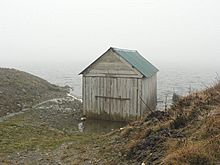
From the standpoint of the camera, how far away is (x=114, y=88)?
23.5 m

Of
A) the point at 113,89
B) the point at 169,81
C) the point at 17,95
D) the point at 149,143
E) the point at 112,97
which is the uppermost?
the point at 113,89

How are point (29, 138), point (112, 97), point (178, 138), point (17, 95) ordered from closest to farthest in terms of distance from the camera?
1. point (178, 138)
2. point (29, 138)
3. point (112, 97)
4. point (17, 95)

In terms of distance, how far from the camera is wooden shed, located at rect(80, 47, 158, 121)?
75.3ft

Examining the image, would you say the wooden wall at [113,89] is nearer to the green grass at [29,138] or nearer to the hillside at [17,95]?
the green grass at [29,138]

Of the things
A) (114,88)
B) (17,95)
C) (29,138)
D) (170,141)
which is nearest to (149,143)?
(170,141)

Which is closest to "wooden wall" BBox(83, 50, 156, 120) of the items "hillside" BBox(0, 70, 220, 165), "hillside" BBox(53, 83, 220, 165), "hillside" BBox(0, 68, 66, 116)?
"hillside" BBox(0, 68, 66, 116)

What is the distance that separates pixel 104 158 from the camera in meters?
10.6

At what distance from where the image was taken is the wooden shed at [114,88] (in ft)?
75.3

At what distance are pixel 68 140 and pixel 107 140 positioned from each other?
2.58m

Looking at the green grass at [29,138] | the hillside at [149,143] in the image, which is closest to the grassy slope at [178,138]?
the hillside at [149,143]

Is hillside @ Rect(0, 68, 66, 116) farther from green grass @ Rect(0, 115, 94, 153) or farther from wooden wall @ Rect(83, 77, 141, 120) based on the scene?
green grass @ Rect(0, 115, 94, 153)

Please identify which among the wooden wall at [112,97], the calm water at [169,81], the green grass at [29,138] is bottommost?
the calm water at [169,81]

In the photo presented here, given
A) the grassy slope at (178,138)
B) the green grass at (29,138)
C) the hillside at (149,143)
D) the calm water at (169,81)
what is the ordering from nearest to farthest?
the grassy slope at (178,138) → the hillside at (149,143) → the green grass at (29,138) → the calm water at (169,81)

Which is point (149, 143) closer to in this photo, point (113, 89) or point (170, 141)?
point (170, 141)
